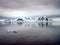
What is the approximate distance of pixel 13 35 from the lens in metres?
1.84

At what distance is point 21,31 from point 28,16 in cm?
26

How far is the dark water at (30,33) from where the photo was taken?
1829mm

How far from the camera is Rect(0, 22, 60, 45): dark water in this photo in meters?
1.83

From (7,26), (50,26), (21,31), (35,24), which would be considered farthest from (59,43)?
(7,26)

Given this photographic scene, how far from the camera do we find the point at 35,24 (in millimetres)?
1857

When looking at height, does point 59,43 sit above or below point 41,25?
below

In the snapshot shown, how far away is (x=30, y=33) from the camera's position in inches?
72.7

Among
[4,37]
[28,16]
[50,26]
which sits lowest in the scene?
[4,37]

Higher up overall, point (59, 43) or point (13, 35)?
point (13, 35)

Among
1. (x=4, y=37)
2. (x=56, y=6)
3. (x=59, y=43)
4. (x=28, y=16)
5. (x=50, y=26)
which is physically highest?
(x=56, y=6)

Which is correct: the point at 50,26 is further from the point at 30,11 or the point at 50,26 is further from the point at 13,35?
the point at 13,35

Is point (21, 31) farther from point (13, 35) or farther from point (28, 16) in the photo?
point (28, 16)

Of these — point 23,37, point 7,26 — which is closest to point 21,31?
point 23,37

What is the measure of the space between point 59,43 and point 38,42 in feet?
1.07
